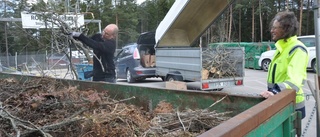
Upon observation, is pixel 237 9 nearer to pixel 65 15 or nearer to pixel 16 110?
pixel 65 15

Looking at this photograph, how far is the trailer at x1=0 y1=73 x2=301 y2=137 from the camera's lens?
1405mm

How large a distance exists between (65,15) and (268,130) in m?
3.86

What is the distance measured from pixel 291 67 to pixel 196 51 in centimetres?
557

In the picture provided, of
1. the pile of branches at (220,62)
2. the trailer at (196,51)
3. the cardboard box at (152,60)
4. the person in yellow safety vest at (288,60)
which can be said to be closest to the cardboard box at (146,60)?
the cardboard box at (152,60)

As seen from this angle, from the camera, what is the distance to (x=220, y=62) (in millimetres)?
8688

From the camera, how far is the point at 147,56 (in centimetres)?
1186

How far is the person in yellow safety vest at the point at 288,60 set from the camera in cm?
243

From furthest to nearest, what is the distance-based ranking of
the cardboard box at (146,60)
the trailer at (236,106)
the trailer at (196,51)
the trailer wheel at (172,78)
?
the cardboard box at (146,60) < the trailer wheel at (172,78) < the trailer at (196,51) < the trailer at (236,106)

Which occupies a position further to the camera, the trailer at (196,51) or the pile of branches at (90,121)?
the trailer at (196,51)

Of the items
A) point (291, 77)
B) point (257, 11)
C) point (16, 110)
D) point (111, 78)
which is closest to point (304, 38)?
point (111, 78)

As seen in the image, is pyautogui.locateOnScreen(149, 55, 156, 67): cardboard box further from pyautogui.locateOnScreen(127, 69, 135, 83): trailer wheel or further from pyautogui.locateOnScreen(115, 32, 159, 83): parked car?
Result: pyautogui.locateOnScreen(127, 69, 135, 83): trailer wheel

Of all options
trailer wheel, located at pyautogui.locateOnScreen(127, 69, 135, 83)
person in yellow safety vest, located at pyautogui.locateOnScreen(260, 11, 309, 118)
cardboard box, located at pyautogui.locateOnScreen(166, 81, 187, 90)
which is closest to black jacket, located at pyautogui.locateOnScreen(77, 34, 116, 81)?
person in yellow safety vest, located at pyautogui.locateOnScreen(260, 11, 309, 118)

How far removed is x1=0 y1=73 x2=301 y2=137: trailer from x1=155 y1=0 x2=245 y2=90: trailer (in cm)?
454

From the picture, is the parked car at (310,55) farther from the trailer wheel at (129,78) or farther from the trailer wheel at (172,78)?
the trailer wheel at (172,78)
